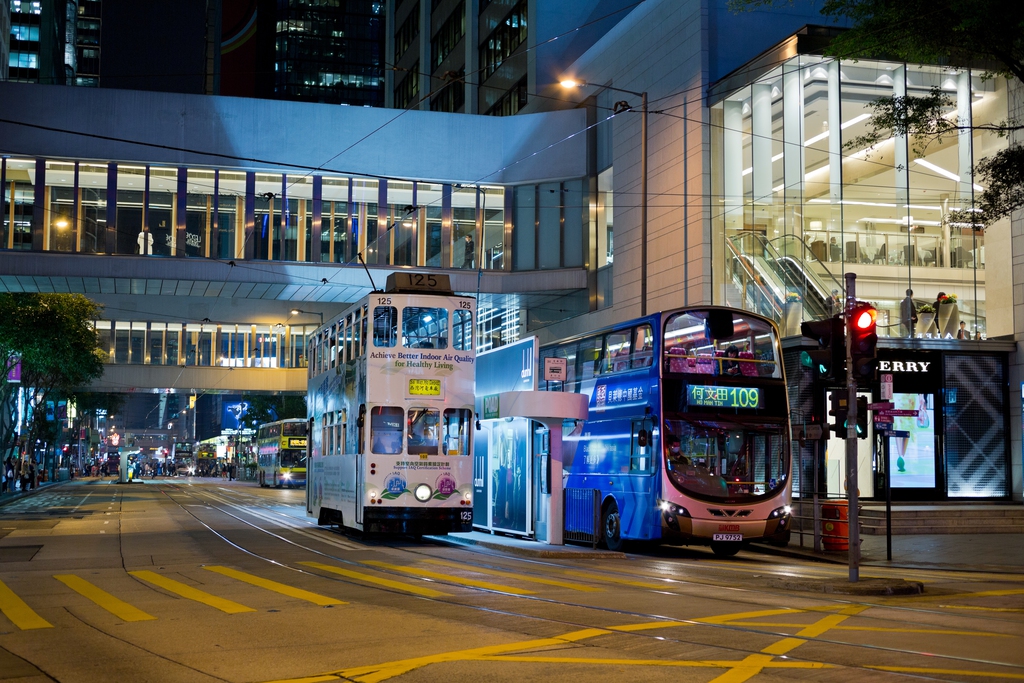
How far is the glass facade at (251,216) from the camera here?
1565 inches

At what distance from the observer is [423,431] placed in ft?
70.2

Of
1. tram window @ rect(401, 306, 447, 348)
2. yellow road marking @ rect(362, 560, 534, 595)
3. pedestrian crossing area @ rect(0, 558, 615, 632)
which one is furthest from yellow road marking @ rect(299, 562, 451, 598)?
tram window @ rect(401, 306, 447, 348)

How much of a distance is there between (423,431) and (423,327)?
6.71ft

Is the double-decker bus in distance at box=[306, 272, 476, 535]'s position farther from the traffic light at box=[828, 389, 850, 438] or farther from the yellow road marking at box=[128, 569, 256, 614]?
the traffic light at box=[828, 389, 850, 438]

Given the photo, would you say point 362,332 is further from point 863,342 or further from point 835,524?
point 863,342

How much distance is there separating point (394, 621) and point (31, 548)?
12.4m

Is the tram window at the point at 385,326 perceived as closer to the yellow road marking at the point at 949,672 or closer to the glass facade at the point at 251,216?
the yellow road marking at the point at 949,672

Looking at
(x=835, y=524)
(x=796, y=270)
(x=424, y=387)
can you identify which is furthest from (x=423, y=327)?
(x=796, y=270)

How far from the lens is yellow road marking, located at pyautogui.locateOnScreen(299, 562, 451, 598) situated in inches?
516

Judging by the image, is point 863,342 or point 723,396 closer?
point 863,342

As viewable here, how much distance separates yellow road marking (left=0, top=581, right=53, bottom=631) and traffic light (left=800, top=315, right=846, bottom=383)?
990cm

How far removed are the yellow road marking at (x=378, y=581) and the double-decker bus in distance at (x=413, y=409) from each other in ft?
13.2

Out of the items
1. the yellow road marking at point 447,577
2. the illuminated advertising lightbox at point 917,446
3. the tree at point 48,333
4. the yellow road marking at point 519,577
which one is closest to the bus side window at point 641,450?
the yellow road marking at point 519,577

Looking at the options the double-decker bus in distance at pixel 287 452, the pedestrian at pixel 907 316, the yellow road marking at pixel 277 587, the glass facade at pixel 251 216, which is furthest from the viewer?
the double-decker bus in distance at pixel 287 452
